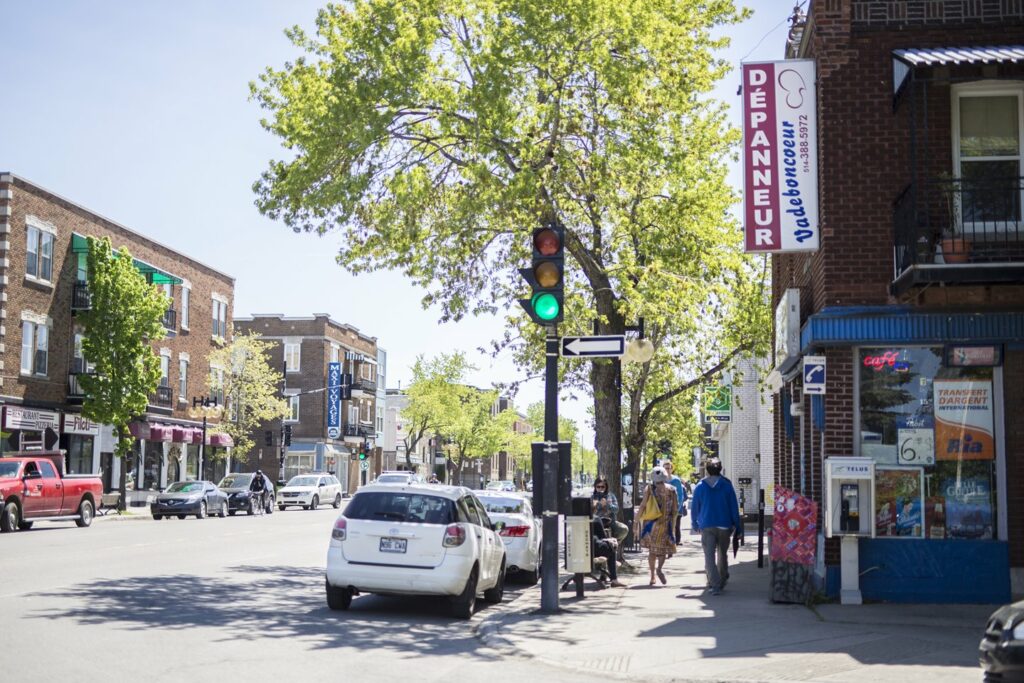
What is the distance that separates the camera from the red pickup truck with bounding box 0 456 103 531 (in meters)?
27.5

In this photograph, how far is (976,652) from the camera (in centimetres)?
1027

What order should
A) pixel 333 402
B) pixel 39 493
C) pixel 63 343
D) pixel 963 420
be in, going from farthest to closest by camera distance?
pixel 333 402, pixel 63 343, pixel 39 493, pixel 963 420

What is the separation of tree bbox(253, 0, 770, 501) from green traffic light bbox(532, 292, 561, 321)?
3444 millimetres

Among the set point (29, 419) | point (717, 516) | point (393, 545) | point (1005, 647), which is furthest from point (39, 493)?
point (1005, 647)

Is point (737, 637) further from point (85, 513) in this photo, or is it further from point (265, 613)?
point (85, 513)

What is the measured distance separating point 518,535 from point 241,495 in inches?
1116

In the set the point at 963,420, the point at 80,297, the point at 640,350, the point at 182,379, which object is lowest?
the point at 963,420

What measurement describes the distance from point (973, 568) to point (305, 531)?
→ 20.5 metres

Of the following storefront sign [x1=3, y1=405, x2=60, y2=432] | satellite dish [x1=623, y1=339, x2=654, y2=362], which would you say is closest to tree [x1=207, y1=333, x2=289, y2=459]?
storefront sign [x1=3, y1=405, x2=60, y2=432]

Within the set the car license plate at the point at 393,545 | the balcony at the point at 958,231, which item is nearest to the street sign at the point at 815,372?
the balcony at the point at 958,231

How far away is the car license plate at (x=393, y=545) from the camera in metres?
13.4

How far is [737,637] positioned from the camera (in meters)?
11.4

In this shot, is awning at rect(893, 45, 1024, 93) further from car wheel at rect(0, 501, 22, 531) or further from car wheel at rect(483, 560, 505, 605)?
car wheel at rect(0, 501, 22, 531)

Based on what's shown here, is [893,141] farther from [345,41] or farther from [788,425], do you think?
[345,41]
